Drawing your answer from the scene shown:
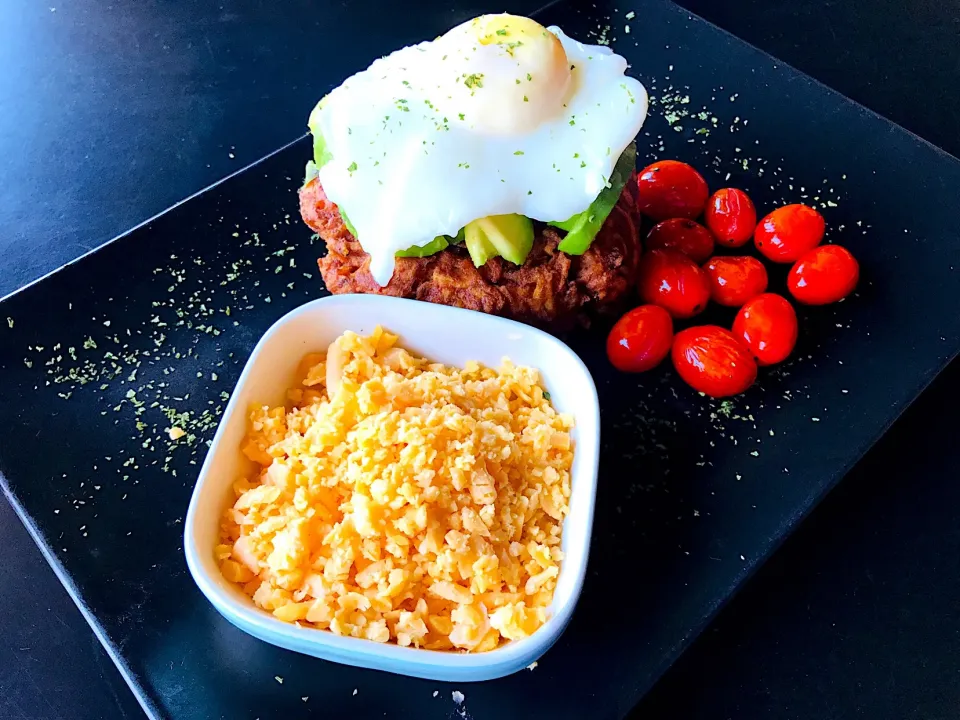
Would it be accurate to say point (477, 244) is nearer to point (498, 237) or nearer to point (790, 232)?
point (498, 237)

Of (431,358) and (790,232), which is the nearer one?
(431,358)

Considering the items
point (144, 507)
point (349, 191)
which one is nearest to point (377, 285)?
point (349, 191)

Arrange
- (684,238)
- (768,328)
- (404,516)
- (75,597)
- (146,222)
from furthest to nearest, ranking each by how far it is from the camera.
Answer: (146,222) → (684,238) → (768,328) → (75,597) → (404,516)

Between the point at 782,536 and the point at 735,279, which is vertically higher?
the point at 735,279

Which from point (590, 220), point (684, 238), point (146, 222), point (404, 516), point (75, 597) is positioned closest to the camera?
point (404, 516)

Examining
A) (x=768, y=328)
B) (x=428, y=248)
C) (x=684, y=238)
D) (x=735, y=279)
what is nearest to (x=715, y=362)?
(x=768, y=328)

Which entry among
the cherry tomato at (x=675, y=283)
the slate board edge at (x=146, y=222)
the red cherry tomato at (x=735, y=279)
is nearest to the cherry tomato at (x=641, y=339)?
the cherry tomato at (x=675, y=283)

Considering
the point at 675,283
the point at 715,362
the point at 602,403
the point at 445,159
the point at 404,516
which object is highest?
the point at 445,159
